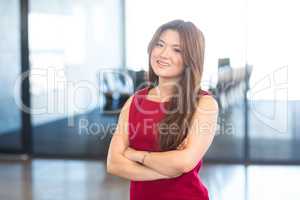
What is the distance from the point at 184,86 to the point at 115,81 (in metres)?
4.60

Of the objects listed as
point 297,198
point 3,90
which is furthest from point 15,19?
point 297,198

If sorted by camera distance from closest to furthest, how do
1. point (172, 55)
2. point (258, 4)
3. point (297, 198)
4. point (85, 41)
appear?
point (172, 55), point (297, 198), point (258, 4), point (85, 41)

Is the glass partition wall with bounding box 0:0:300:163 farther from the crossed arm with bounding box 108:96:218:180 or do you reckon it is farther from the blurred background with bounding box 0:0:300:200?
the crossed arm with bounding box 108:96:218:180

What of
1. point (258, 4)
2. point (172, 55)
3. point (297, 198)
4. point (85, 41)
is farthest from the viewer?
point (85, 41)

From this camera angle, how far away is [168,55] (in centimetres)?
123

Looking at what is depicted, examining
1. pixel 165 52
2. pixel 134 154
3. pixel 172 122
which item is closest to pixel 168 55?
pixel 165 52

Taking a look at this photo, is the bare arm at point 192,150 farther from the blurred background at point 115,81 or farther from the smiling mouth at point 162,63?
the blurred background at point 115,81

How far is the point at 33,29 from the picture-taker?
5984mm

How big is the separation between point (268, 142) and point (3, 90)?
3.66m

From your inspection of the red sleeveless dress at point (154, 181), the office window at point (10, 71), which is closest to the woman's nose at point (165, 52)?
the red sleeveless dress at point (154, 181)

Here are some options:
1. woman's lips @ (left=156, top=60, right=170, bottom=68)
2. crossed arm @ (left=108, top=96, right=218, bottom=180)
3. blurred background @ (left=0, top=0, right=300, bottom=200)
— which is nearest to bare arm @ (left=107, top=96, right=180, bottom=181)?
crossed arm @ (left=108, top=96, right=218, bottom=180)

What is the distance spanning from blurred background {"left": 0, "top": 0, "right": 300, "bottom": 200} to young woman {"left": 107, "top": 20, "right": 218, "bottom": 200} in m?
3.70

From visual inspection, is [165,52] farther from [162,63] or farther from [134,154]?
[134,154]

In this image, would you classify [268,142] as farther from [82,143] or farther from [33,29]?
[33,29]
